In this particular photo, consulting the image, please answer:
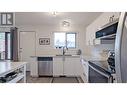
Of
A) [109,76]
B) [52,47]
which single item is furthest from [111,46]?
[52,47]

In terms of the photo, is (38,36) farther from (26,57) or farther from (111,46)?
(111,46)

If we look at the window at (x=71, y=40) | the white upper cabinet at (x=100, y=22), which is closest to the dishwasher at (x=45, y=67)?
the window at (x=71, y=40)

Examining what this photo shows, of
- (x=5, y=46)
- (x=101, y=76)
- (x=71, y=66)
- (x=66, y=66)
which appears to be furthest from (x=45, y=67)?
(x=101, y=76)

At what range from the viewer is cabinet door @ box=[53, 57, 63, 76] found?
20.2ft

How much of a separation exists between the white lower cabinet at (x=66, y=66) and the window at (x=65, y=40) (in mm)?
1469

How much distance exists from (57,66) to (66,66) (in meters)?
0.32

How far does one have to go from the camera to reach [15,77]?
9.79ft

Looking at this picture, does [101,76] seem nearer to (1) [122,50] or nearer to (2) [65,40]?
(1) [122,50]

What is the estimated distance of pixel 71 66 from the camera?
6195mm

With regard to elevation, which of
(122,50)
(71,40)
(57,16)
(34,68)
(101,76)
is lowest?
(34,68)

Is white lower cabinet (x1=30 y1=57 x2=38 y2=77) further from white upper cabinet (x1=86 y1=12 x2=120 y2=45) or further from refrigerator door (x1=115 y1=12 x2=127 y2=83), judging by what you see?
refrigerator door (x1=115 y1=12 x2=127 y2=83)

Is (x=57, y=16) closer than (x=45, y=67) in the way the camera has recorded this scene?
Yes

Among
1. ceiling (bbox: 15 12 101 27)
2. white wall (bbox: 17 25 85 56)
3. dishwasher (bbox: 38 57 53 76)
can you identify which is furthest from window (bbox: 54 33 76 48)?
dishwasher (bbox: 38 57 53 76)
